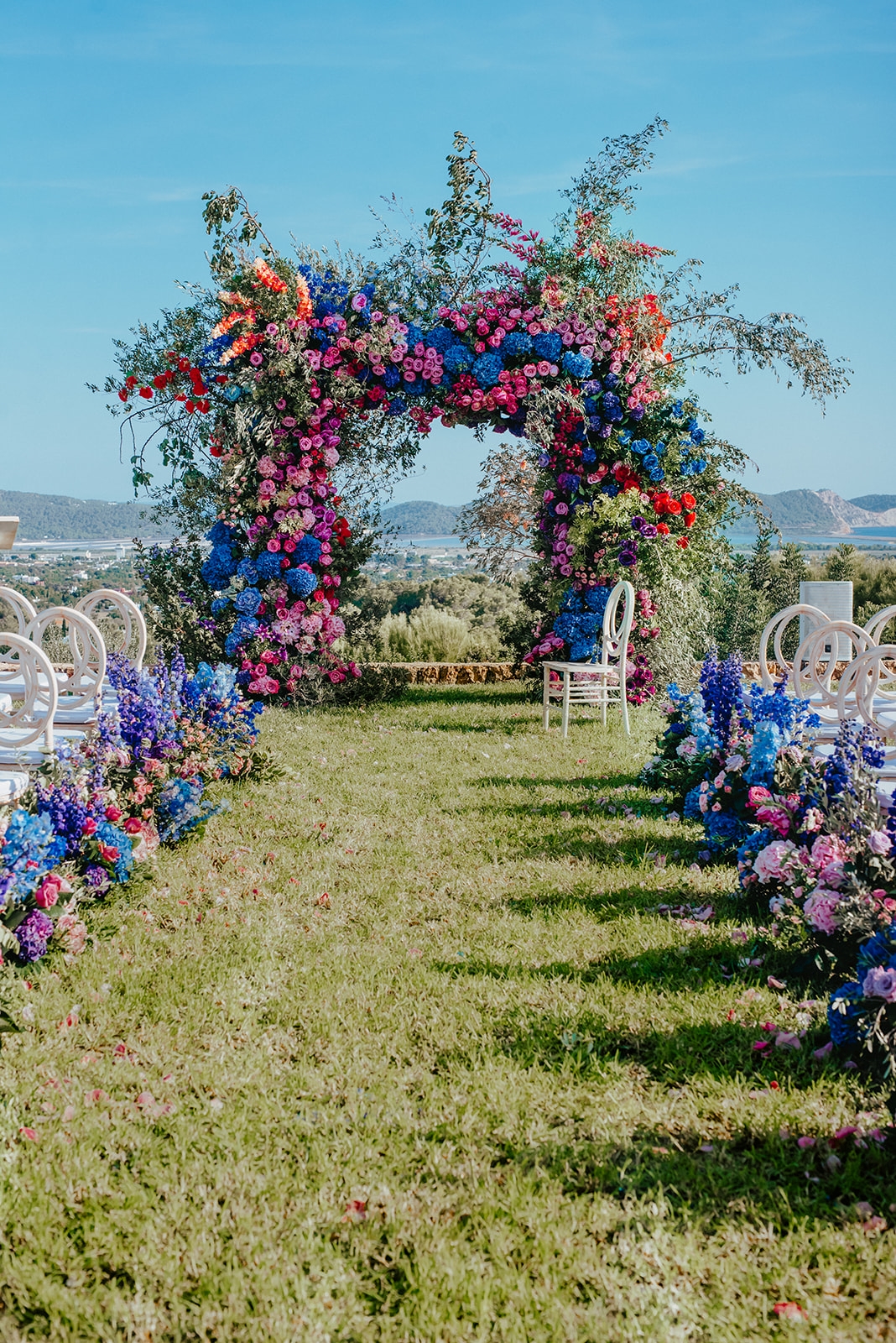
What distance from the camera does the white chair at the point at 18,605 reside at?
12.7 ft

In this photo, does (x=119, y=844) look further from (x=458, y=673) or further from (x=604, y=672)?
(x=458, y=673)

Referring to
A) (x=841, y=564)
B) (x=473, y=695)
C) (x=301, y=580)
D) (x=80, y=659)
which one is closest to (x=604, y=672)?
(x=473, y=695)

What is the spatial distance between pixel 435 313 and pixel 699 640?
402cm

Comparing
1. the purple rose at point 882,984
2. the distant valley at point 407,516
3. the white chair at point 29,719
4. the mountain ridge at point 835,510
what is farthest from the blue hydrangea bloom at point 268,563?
the mountain ridge at point 835,510

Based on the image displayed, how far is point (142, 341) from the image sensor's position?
846 centimetres

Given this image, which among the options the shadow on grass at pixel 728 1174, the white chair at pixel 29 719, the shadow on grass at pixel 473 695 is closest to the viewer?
the shadow on grass at pixel 728 1174

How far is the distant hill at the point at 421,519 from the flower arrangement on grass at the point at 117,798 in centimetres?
420

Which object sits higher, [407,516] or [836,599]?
[407,516]

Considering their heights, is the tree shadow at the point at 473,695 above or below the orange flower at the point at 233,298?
below

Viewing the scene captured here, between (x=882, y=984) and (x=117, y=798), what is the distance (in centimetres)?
285

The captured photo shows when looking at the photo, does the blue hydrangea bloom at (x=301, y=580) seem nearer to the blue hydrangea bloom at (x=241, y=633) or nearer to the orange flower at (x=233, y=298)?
the blue hydrangea bloom at (x=241, y=633)

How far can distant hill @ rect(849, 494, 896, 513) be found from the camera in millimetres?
25947

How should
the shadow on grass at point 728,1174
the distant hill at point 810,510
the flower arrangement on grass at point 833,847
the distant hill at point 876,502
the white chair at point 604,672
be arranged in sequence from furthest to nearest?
the distant hill at point 876,502
the distant hill at point 810,510
the white chair at point 604,672
the flower arrangement on grass at point 833,847
the shadow on grass at point 728,1174

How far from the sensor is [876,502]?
89.3 feet
